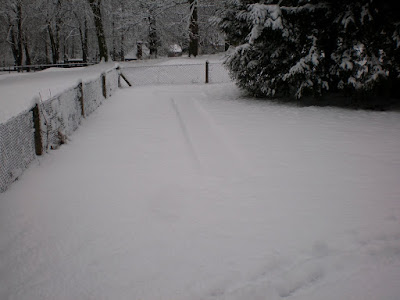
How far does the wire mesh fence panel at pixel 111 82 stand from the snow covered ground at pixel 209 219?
22.1ft

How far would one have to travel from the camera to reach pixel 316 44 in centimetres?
948

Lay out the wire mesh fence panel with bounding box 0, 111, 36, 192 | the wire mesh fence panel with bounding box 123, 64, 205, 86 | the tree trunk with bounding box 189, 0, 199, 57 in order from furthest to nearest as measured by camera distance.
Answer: the tree trunk with bounding box 189, 0, 199, 57 < the wire mesh fence panel with bounding box 123, 64, 205, 86 < the wire mesh fence panel with bounding box 0, 111, 36, 192

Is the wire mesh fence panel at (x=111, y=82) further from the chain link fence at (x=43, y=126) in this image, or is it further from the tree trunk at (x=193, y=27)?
the tree trunk at (x=193, y=27)

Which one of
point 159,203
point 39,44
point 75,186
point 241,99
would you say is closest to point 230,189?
point 159,203

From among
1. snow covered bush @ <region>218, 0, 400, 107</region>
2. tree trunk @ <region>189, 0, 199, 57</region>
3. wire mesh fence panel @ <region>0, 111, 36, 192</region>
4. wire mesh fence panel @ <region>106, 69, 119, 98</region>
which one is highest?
tree trunk @ <region>189, 0, 199, 57</region>

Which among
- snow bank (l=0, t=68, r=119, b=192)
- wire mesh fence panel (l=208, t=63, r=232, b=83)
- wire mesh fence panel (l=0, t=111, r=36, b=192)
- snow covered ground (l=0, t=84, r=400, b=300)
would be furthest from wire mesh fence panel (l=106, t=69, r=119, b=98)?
wire mesh fence panel (l=0, t=111, r=36, b=192)

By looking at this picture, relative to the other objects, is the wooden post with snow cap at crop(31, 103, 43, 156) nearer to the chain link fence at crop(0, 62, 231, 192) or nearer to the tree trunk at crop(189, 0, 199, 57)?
the chain link fence at crop(0, 62, 231, 192)

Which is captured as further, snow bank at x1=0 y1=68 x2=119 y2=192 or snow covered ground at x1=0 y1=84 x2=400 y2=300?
snow bank at x1=0 y1=68 x2=119 y2=192

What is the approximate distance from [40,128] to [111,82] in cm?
871

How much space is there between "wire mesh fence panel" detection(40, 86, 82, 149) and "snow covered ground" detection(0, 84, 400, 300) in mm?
258

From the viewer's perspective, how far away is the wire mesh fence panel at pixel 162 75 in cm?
1822

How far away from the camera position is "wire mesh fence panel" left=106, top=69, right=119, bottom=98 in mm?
13266

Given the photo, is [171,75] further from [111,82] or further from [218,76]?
[111,82]

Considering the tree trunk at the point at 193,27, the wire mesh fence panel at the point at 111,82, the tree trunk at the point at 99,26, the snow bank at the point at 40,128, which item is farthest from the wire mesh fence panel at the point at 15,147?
the tree trunk at the point at 99,26
